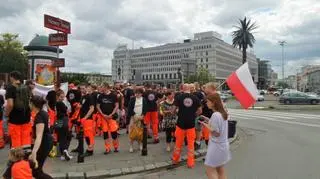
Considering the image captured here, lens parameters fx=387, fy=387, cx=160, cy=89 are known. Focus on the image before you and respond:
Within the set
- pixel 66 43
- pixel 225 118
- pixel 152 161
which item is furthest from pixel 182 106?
pixel 66 43

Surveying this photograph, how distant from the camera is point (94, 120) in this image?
1005 cm

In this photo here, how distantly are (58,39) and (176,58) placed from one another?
147586 mm

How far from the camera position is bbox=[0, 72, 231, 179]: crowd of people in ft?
18.2

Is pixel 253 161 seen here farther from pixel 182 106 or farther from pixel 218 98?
pixel 218 98

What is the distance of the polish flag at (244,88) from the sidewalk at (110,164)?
82.7 inches

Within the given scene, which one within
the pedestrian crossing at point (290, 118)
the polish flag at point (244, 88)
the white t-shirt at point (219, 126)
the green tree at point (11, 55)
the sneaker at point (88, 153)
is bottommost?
the pedestrian crossing at point (290, 118)

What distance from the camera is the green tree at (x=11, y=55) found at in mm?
72900

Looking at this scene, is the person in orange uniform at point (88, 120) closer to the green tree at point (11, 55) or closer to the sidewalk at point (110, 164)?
the sidewalk at point (110, 164)

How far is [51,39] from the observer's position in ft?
36.9

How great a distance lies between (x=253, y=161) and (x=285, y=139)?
4.53 meters

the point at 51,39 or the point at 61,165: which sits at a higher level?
the point at 51,39

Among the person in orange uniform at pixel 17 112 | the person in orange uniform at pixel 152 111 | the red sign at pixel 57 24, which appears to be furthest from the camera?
the person in orange uniform at pixel 152 111

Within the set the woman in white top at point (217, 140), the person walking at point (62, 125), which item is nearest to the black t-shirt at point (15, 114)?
the person walking at point (62, 125)

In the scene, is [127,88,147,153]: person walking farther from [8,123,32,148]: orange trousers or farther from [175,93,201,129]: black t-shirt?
[8,123,32,148]: orange trousers
